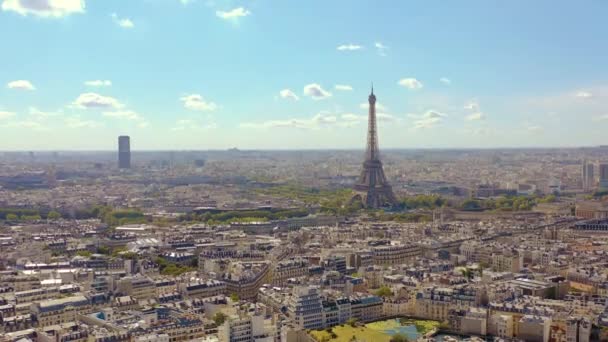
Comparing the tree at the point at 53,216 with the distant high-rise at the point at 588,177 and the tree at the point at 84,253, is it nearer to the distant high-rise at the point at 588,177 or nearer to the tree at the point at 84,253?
the tree at the point at 84,253

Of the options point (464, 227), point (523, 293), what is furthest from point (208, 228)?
point (523, 293)

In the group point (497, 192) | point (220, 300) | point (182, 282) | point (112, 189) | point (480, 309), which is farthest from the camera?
point (112, 189)

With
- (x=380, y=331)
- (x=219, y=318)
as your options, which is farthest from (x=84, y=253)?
(x=380, y=331)

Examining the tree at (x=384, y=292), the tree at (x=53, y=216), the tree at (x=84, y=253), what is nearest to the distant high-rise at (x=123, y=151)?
the tree at (x=53, y=216)

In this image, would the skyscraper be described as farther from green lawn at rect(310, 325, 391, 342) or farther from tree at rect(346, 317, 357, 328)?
green lawn at rect(310, 325, 391, 342)

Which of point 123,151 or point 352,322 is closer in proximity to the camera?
Answer: point 352,322

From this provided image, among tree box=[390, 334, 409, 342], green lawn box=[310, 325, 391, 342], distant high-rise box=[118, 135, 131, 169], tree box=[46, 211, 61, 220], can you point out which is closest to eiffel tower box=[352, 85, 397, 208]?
tree box=[46, 211, 61, 220]

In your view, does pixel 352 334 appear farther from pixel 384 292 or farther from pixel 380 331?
pixel 384 292

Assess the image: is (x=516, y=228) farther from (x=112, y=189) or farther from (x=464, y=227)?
(x=112, y=189)
